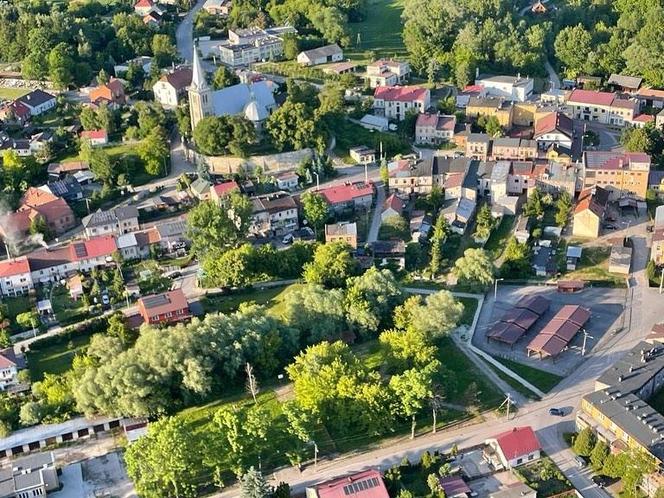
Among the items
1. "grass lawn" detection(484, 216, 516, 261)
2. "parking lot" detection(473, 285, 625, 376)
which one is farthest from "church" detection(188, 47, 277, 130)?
"parking lot" detection(473, 285, 625, 376)

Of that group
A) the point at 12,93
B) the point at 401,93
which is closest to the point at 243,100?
the point at 401,93

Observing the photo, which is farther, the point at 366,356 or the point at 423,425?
the point at 366,356

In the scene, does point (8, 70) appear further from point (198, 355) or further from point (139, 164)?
point (198, 355)

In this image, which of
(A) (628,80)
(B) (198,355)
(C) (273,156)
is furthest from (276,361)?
(A) (628,80)

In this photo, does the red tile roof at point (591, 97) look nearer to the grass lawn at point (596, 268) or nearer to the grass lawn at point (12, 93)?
the grass lawn at point (596, 268)

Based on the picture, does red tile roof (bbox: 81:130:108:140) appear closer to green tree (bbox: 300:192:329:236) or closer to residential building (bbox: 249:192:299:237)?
residential building (bbox: 249:192:299:237)

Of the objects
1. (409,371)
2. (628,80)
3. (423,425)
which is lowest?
(423,425)

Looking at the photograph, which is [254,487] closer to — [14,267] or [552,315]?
[552,315]
